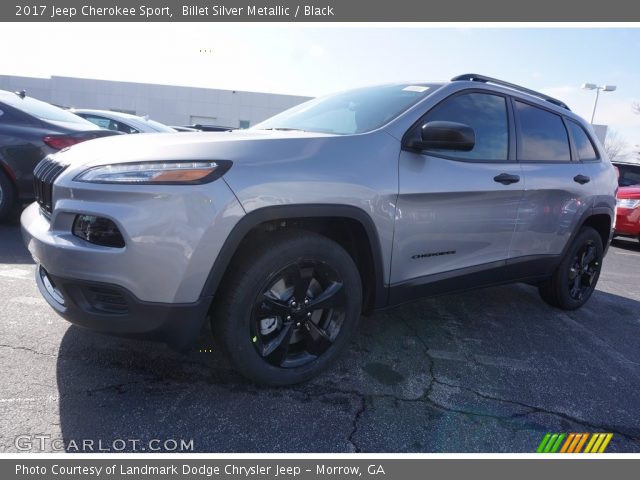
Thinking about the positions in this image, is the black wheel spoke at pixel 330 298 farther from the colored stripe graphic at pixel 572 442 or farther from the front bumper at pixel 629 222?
the front bumper at pixel 629 222

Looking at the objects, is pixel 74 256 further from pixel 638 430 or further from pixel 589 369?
pixel 589 369

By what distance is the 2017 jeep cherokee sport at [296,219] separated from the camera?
1750 millimetres

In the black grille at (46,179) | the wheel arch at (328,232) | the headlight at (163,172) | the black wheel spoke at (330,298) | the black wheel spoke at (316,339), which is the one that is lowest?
the black wheel spoke at (316,339)

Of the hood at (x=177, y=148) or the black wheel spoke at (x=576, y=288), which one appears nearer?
the hood at (x=177, y=148)

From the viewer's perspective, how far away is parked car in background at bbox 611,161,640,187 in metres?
8.87

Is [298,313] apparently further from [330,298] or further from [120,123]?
[120,123]

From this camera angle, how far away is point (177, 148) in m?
1.83

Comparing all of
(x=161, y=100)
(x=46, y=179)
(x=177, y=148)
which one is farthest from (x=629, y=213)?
(x=161, y=100)

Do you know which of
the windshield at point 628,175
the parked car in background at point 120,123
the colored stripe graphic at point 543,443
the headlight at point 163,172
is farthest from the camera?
the windshield at point 628,175

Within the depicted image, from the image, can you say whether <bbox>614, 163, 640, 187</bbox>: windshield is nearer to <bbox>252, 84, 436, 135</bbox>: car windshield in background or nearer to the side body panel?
the side body panel

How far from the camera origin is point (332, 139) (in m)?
2.13

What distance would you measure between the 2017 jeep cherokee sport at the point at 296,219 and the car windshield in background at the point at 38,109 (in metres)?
3.17

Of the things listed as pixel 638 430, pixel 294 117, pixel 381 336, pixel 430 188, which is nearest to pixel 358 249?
pixel 430 188

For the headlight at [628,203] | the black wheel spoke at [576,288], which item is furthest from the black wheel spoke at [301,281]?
the headlight at [628,203]
